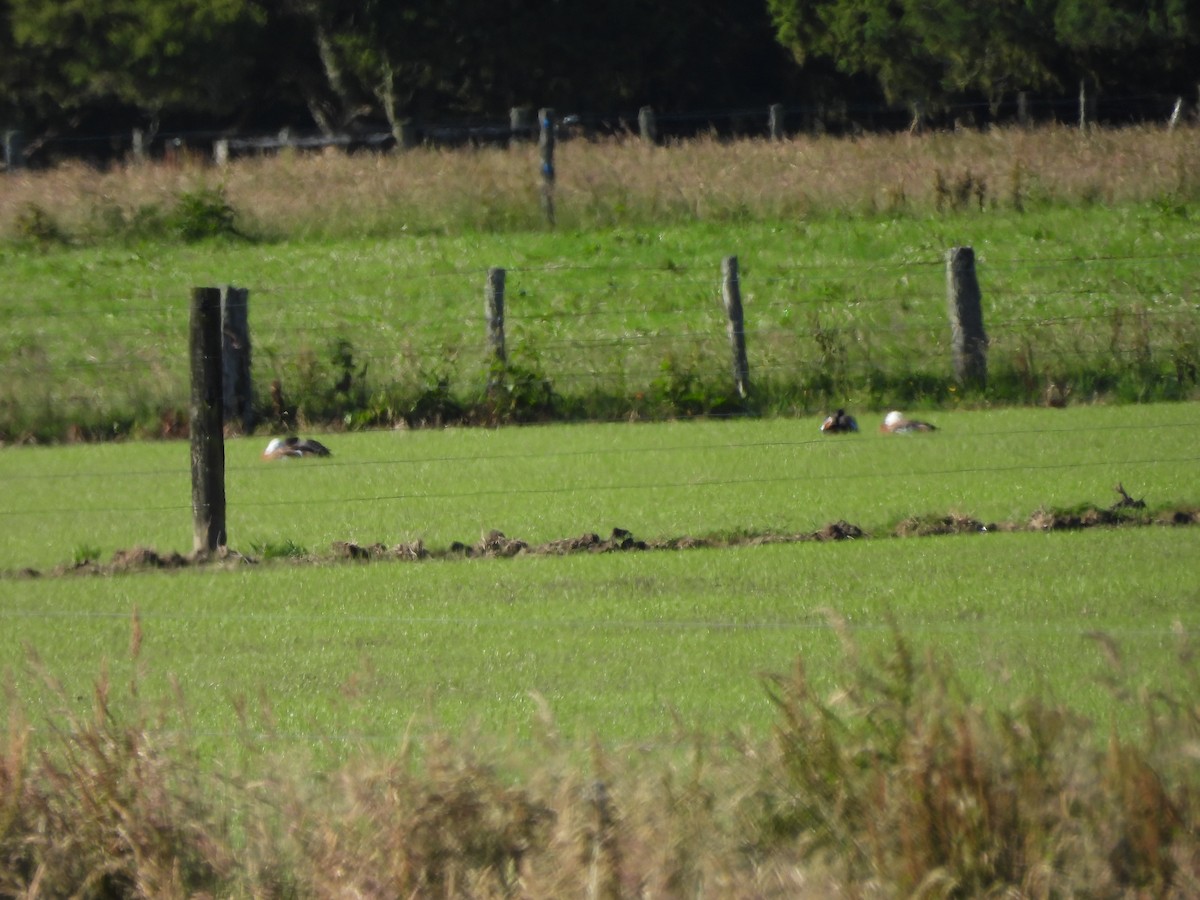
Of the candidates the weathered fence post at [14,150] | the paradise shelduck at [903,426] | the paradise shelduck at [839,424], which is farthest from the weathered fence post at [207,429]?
the weathered fence post at [14,150]

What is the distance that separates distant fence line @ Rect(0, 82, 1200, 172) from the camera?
29.7m

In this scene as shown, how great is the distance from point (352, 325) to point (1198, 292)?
377 inches

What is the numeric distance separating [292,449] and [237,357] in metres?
2.45

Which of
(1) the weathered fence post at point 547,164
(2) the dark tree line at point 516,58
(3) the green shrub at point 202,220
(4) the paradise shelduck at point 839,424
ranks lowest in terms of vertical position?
(4) the paradise shelduck at point 839,424

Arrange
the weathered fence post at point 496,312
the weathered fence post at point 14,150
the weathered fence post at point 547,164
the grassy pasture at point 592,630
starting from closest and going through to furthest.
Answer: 1. the grassy pasture at point 592,630
2. the weathered fence post at point 496,312
3. the weathered fence post at point 547,164
4. the weathered fence post at point 14,150

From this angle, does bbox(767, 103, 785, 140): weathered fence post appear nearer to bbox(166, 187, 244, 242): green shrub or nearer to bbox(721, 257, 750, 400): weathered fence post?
bbox(166, 187, 244, 242): green shrub

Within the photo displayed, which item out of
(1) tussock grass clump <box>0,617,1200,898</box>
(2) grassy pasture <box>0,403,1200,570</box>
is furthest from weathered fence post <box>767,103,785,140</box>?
(1) tussock grass clump <box>0,617,1200,898</box>

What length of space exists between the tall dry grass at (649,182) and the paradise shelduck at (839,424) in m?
10.4

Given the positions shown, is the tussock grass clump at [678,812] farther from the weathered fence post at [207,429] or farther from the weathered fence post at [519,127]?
the weathered fence post at [519,127]

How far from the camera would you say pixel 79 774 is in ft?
17.8

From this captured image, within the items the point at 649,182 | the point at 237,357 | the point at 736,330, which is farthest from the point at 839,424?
the point at 649,182

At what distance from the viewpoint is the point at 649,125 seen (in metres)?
31.6

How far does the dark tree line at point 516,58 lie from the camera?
40.2 meters

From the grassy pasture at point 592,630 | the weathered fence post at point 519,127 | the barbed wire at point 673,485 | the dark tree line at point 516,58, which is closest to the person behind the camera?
the grassy pasture at point 592,630
